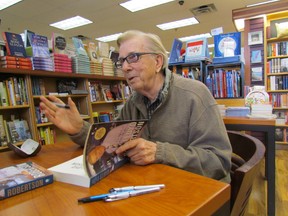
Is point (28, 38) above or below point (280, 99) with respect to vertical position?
above

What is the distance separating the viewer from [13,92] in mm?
2336

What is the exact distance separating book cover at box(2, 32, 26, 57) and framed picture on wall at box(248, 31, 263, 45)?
3.98 metres

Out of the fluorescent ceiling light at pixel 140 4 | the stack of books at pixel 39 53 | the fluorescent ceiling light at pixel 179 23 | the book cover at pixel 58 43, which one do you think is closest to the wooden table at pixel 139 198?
the stack of books at pixel 39 53

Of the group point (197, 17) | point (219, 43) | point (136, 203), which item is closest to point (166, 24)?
point (197, 17)

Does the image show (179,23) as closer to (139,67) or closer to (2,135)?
(2,135)

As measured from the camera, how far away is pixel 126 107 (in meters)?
1.24

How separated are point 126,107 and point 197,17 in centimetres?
530

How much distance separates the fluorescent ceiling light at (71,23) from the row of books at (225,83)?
Answer: 4.24m

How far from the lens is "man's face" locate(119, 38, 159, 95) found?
3.45 feet

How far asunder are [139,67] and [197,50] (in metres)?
1.97

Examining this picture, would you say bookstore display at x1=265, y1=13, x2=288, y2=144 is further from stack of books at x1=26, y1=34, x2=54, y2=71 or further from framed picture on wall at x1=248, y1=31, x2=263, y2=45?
stack of books at x1=26, y1=34, x2=54, y2=71

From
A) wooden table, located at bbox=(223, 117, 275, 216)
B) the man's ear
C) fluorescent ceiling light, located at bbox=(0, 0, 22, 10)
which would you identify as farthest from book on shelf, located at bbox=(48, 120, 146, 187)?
fluorescent ceiling light, located at bbox=(0, 0, 22, 10)

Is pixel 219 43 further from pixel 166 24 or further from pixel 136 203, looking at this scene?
pixel 166 24

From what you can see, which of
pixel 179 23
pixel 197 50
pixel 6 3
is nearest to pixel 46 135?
pixel 197 50
